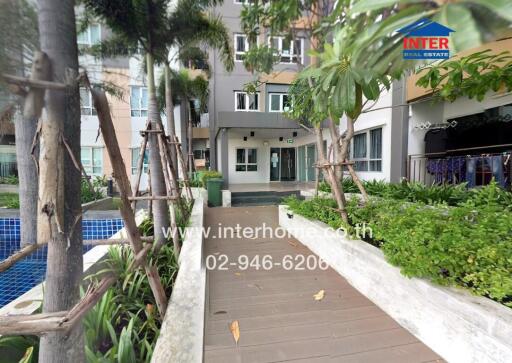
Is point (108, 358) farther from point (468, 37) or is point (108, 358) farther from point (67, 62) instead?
point (468, 37)

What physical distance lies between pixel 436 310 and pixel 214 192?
23.0ft

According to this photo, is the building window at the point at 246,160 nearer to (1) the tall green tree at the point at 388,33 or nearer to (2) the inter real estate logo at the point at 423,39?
(1) the tall green tree at the point at 388,33

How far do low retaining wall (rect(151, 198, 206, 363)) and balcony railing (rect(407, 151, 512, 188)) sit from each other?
204 inches

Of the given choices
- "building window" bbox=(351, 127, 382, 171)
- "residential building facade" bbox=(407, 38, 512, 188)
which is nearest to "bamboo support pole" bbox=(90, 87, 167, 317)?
"residential building facade" bbox=(407, 38, 512, 188)

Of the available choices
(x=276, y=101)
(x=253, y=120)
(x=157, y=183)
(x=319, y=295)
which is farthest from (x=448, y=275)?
(x=276, y=101)

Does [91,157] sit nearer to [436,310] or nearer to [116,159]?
[116,159]

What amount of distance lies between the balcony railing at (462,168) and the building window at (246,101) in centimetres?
764

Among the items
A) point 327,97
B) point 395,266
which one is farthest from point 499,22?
point 395,266

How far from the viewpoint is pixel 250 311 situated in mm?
2506

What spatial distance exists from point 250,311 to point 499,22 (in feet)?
8.52

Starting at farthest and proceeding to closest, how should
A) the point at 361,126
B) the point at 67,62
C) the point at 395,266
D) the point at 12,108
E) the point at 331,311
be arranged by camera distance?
the point at 361,126, the point at 331,311, the point at 395,266, the point at 67,62, the point at 12,108

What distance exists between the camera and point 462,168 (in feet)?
20.2

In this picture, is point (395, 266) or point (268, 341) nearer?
point (268, 341)

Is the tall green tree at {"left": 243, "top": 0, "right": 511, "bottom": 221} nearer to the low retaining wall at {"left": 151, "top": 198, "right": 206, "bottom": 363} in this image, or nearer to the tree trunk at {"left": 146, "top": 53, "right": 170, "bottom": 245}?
the low retaining wall at {"left": 151, "top": 198, "right": 206, "bottom": 363}
